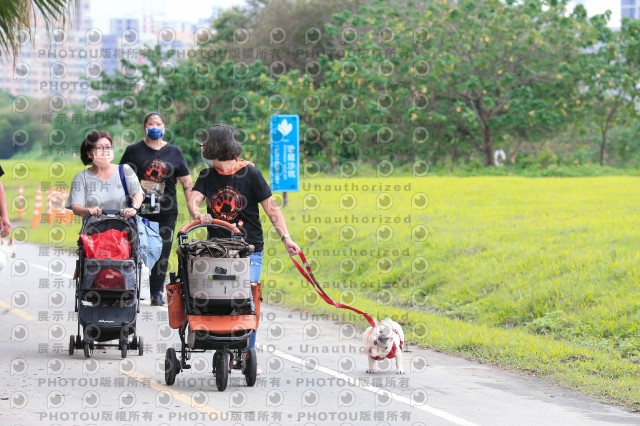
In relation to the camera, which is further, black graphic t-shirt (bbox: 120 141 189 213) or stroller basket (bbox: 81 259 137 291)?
black graphic t-shirt (bbox: 120 141 189 213)

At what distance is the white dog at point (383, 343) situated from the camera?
333 inches

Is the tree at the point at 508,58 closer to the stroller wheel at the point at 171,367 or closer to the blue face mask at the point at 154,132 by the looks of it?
the blue face mask at the point at 154,132

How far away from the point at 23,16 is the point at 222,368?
4403 mm

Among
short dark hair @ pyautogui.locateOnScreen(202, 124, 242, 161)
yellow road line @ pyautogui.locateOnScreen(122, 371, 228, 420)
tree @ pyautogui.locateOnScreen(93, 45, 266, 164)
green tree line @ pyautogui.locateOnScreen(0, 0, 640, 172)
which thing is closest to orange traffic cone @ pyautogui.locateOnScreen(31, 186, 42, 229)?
green tree line @ pyautogui.locateOnScreen(0, 0, 640, 172)

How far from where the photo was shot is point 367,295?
14594 millimetres

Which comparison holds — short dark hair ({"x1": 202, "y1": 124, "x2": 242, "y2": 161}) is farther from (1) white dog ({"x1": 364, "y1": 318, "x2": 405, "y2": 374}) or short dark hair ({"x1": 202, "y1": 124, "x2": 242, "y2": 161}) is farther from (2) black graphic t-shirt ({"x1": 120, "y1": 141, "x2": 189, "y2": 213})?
(2) black graphic t-shirt ({"x1": 120, "y1": 141, "x2": 189, "y2": 213})

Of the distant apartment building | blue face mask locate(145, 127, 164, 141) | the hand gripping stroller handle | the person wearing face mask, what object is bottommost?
the hand gripping stroller handle

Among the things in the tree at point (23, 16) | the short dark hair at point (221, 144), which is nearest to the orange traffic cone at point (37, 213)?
the tree at point (23, 16)

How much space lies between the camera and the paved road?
703cm

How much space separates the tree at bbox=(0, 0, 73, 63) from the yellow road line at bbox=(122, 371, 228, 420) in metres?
3.71

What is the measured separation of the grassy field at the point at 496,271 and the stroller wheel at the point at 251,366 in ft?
8.90

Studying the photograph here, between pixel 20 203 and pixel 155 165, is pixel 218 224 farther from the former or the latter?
pixel 20 203

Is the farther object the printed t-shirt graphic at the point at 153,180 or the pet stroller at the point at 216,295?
the printed t-shirt graphic at the point at 153,180

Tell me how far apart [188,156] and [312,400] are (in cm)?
2737
